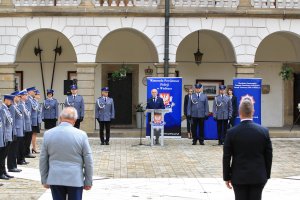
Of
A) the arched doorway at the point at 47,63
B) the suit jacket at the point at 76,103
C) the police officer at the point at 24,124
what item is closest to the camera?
the police officer at the point at 24,124

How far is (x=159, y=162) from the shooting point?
16391 mm

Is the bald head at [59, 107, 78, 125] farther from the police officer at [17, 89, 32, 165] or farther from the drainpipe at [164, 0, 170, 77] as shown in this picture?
the drainpipe at [164, 0, 170, 77]

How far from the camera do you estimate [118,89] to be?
27062 millimetres

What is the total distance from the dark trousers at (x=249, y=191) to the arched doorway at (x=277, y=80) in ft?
65.7

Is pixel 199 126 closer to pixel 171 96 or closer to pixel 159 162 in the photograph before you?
pixel 171 96

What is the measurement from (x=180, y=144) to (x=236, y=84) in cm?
264

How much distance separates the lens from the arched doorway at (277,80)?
27062 millimetres

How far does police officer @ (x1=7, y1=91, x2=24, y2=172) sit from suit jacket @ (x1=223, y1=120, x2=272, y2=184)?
7236 mm

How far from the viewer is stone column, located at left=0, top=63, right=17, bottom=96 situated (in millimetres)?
23250

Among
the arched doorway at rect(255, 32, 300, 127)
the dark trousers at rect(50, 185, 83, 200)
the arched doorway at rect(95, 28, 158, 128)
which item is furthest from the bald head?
the arched doorway at rect(255, 32, 300, 127)

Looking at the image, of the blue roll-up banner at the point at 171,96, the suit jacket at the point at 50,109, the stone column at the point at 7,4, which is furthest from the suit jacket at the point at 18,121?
the stone column at the point at 7,4

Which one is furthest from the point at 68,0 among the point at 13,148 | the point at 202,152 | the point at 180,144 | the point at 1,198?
the point at 1,198

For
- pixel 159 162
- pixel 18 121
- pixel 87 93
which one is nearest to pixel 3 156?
pixel 18 121

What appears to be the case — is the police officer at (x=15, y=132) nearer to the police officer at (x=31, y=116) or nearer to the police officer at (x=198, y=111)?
the police officer at (x=31, y=116)
